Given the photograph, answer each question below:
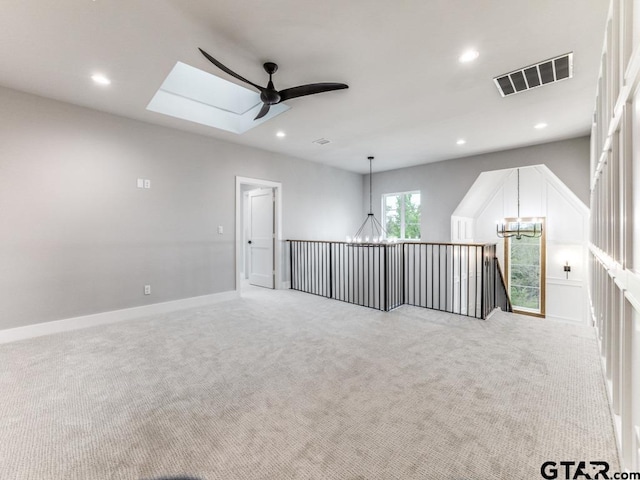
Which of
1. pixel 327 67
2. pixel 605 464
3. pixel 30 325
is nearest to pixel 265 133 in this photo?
pixel 327 67

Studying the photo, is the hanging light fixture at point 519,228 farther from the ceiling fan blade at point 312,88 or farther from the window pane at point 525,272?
the ceiling fan blade at point 312,88

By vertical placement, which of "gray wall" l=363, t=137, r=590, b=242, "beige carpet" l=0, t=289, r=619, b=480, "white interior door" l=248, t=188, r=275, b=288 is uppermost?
"gray wall" l=363, t=137, r=590, b=242

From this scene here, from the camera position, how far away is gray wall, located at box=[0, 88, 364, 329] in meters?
3.33

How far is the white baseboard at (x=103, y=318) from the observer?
3324 millimetres

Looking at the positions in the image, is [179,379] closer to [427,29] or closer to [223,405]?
[223,405]

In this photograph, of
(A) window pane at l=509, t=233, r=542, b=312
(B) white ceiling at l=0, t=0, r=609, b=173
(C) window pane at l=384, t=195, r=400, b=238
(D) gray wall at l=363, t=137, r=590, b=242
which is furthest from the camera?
(C) window pane at l=384, t=195, r=400, b=238

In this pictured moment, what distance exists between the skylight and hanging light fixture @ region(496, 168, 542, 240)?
6397 mm

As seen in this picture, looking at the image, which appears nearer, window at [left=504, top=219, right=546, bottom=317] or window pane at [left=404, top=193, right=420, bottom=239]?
window at [left=504, top=219, right=546, bottom=317]

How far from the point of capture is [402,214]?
7.85 meters

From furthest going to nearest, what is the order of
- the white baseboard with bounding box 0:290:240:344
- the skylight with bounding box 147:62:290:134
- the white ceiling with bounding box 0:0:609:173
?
the skylight with bounding box 147:62:290:134, the white baseboard with bounding box 0:290:240:344, the white ceiling with bounding box 0:0:609:173

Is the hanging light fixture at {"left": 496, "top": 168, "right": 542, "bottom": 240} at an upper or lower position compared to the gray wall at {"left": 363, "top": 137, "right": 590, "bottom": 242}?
lower

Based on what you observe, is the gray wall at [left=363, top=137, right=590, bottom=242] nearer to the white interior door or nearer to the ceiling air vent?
the ceiling air vent

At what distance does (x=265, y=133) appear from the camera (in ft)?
15.7

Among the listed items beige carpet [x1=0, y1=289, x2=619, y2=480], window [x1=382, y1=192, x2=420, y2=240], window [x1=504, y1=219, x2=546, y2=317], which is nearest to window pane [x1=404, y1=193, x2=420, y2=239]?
window [x1=382, y1=192, x2=420, y2=240]
